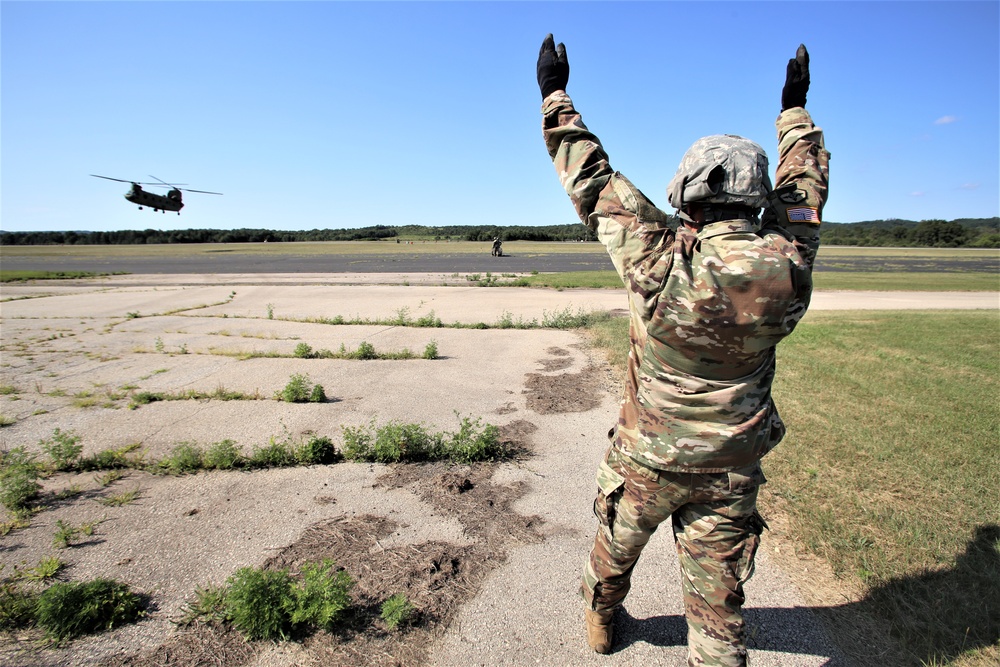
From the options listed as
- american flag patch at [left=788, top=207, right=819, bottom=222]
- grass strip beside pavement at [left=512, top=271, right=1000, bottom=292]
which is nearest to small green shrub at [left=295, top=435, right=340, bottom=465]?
american flag patch at [left=788, top=207, right=819, bottom=222]

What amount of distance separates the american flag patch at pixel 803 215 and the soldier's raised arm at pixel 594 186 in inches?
19.8

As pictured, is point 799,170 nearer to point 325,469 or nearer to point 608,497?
point 608,497

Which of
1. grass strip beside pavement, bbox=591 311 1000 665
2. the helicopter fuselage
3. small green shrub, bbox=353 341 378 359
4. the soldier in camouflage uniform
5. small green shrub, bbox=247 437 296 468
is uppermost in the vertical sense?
the helicopter fuselage

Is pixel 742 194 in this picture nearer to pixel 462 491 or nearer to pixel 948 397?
pixel 462 491

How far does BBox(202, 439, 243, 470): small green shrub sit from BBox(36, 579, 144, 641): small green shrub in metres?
1.90

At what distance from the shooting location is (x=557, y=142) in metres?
2.34

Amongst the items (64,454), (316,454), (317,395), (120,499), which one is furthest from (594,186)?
(317,395)

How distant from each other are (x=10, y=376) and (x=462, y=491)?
327 inches

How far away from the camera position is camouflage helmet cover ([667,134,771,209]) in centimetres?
209

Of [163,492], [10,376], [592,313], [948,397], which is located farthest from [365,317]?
[948,397]

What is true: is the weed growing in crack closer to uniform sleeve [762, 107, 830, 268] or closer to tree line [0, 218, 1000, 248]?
uniform sleeve [762, 107, 830, 268]

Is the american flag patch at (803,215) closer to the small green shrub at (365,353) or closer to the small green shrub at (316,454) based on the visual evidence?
the small green shrub at (316,454)

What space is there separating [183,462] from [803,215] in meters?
5.31

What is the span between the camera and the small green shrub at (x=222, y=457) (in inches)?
201
